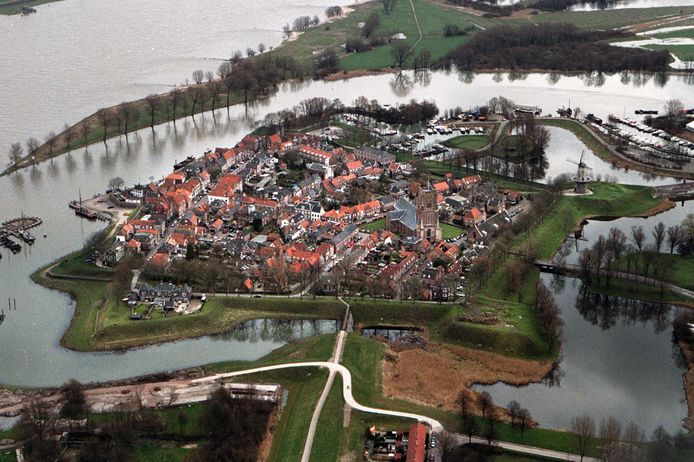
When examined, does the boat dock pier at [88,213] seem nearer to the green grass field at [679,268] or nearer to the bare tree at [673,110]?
the green grass field at [679,268]

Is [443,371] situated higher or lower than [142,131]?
lower

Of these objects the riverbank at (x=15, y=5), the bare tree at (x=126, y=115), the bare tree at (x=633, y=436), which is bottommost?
the bare tree at (x=633, y=436)

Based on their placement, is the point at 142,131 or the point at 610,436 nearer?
the point at 610,436

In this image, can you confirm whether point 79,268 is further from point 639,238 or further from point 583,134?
point 583,134

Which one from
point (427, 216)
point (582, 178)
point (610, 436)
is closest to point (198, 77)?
point (582, 178)

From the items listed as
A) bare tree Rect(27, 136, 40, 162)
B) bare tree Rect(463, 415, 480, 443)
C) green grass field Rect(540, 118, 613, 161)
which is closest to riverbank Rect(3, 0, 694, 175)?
bare tree Rect(27, 136, 40, 162)

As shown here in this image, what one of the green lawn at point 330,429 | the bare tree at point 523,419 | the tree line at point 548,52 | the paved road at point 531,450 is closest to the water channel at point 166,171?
the bare tree at point 523,419

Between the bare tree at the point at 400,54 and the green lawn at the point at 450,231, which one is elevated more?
the bare tree at the point at 400,54

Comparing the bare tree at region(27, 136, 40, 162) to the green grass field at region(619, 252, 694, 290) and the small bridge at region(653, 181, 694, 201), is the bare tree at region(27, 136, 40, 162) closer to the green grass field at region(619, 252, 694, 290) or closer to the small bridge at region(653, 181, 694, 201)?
the green grass field at region(619, 252, 694, 290)
